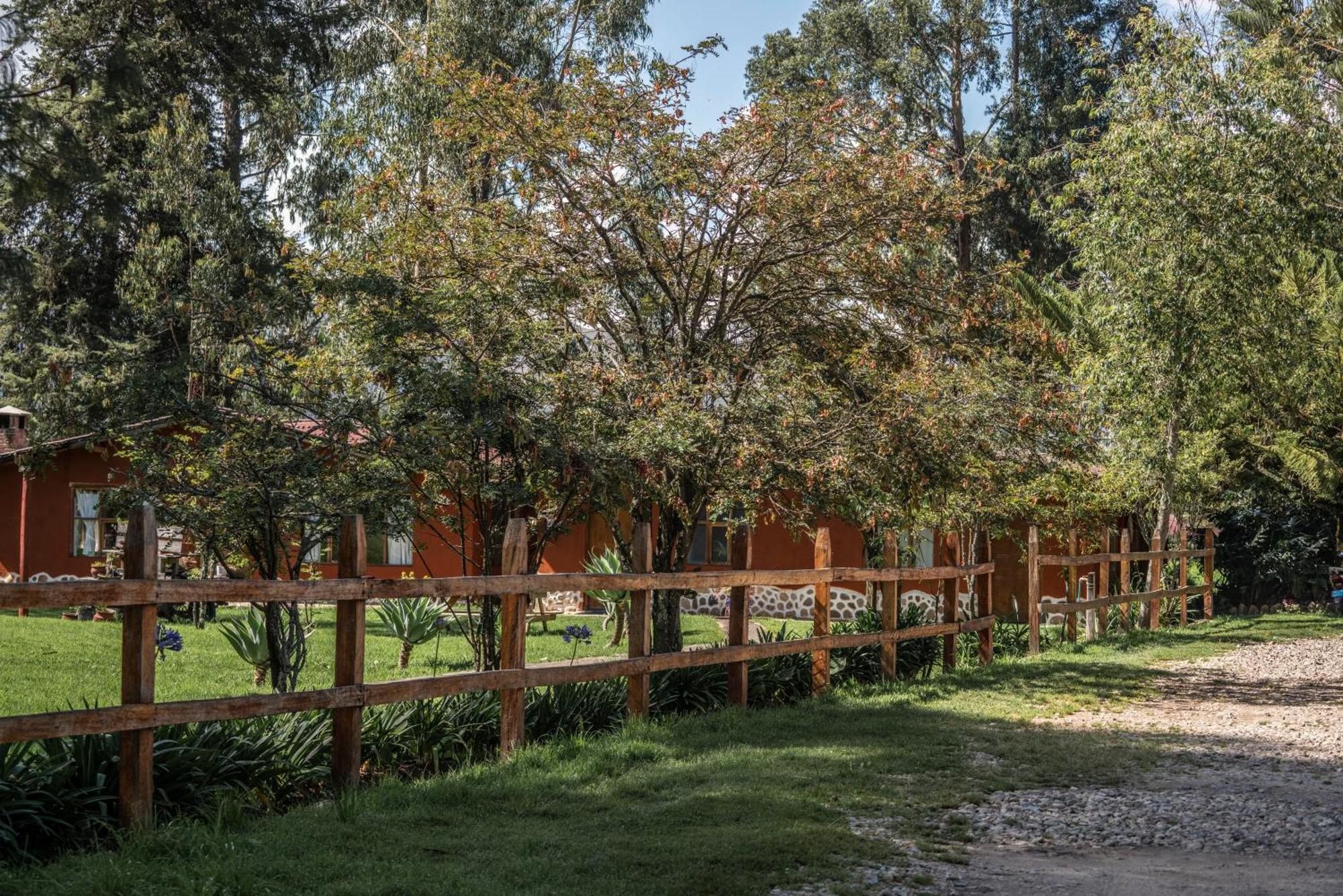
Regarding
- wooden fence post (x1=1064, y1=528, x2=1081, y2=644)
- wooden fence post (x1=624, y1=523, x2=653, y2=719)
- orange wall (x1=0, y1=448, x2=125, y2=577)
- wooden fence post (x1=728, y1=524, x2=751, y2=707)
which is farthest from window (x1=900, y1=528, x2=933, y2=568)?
orange wall (x1=0, y1=448, x2=125, y2=577)

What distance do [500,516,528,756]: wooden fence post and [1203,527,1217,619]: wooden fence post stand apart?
17.9 meters

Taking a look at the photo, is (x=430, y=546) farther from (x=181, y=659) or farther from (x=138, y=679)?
(x=138, y=679)

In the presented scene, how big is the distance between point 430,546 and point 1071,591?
12019mm

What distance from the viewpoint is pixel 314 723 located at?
739cm

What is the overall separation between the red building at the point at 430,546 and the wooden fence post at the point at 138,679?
1752cm

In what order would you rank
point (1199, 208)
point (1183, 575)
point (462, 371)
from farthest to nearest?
1. point (1183, 575)
2. point (1199, 208)
3. point (462, 371)

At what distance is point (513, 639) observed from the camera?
801cm

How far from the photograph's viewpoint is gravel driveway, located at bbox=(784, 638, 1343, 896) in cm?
541

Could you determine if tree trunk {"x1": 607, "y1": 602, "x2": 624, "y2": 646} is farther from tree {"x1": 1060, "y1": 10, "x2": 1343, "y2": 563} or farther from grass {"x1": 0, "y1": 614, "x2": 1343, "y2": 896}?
grass {"x1": 0, "y1": 614, "x2": 1343, "y2": 896}

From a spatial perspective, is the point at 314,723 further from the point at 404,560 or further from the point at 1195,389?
the point at 404,560

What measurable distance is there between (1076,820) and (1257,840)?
0.85 meters

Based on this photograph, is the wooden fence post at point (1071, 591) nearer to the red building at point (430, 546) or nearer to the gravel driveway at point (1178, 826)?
the red building at point (430, 546)

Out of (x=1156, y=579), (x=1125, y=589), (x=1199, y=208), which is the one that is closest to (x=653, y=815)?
(x=1199, y=208)

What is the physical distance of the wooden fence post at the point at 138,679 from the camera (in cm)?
574
